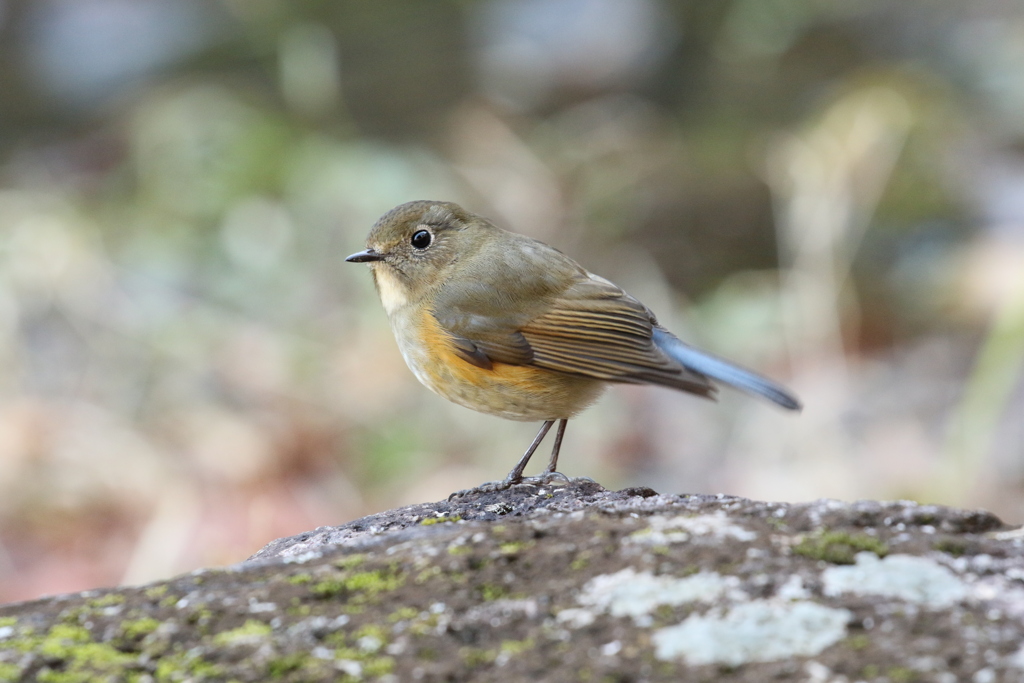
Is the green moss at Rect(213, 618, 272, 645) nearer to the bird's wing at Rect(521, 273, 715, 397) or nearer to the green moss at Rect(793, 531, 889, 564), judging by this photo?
the green moss at Rect(793, 531, 889, 564)

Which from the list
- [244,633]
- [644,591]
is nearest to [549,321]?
[644,591]

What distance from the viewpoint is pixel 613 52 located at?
11172mm

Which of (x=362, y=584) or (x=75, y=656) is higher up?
(x=362, y=584)

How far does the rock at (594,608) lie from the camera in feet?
5.14

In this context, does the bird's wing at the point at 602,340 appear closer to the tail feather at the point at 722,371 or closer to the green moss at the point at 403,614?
the tail feather at the point at 722,371

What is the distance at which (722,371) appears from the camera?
3.28 m

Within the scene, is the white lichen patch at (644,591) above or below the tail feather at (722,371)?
below

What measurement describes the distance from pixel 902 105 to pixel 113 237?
19.0 feet

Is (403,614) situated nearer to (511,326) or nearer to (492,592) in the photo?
(492,592)

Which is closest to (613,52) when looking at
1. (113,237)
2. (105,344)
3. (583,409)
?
(113,237)

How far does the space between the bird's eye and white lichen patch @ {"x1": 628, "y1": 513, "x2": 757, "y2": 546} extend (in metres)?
2.08

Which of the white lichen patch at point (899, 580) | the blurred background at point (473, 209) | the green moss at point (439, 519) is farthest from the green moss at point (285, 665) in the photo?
the blurred background at point (473, 209)

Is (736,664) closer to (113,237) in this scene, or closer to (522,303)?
(522,303)

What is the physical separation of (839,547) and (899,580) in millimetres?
125
